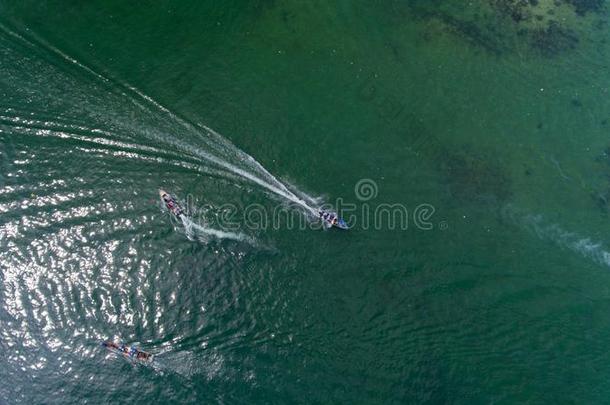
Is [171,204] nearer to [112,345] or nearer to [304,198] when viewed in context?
[304,198]

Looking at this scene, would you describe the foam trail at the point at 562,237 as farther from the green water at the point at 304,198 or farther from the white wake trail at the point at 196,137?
the white wake trail at the point at 196,137

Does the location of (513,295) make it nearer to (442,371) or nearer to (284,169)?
(442,371)

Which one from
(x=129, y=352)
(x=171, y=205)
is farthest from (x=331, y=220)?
(x=129, y=352)

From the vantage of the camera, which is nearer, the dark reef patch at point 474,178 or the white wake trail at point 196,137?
the white wake trail at point 196,137

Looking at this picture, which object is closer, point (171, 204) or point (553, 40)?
point (171, 204)

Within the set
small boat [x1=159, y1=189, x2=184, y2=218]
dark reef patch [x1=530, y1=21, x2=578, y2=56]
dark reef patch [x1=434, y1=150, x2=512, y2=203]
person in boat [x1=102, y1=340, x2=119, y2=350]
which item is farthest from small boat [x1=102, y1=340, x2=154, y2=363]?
dark reef patch [x1=530, y1=21, x2=578, y2=56]

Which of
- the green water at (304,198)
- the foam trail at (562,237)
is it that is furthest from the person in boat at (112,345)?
the foam trail at (562,237)

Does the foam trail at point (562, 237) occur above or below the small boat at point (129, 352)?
above
